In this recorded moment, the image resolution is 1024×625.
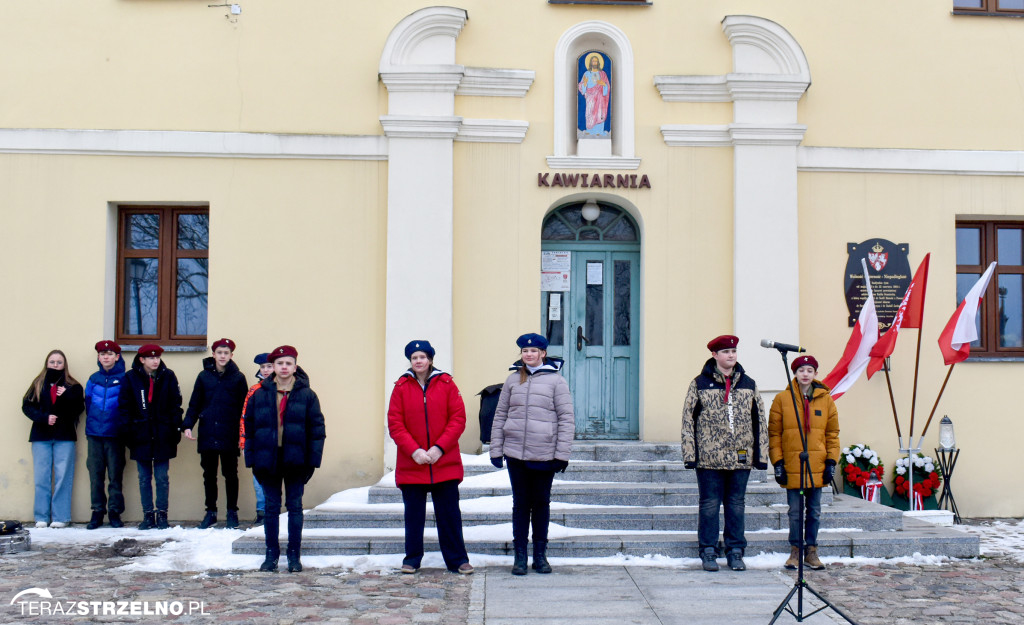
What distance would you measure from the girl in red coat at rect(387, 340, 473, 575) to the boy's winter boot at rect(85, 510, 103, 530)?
12.3 feet

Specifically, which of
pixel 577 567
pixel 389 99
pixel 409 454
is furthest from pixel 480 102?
pixel 577 567

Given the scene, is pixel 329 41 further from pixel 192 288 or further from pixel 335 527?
pixel 335 527

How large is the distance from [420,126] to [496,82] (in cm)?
92

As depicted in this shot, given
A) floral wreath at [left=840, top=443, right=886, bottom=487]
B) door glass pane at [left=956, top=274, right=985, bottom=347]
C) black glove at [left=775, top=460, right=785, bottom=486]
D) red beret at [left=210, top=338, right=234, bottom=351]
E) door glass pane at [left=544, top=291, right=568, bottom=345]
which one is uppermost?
door glass pane at [left=956, top=274, right=985, bottom=347]

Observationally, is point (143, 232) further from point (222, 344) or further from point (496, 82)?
point (496, 82)

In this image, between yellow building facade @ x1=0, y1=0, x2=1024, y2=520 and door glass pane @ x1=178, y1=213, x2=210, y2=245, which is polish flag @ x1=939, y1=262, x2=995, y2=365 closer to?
yellow building facade @ x1=0, y1=0, x2=1024, y2=520

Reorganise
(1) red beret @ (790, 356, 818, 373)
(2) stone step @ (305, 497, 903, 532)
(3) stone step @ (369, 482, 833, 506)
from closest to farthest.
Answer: (1) red beret @ (790, 356, 818, 373) → (2) stone step @ (305, 497, 903, 532) → (3) stone step @ (369, 482, 833, 506)

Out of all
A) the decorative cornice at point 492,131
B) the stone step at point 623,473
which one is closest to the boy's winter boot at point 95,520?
the stone step at point 623,473

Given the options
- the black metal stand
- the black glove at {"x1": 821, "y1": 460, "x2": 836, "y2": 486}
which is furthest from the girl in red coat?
the black metal stand

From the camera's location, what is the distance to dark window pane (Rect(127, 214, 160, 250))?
31.6ft

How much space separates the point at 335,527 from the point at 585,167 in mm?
4353

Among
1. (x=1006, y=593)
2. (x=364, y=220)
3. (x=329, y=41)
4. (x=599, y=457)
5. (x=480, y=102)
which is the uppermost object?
(x=329, y=41)

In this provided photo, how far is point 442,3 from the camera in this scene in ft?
31.3

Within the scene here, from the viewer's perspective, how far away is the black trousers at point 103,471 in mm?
8820
